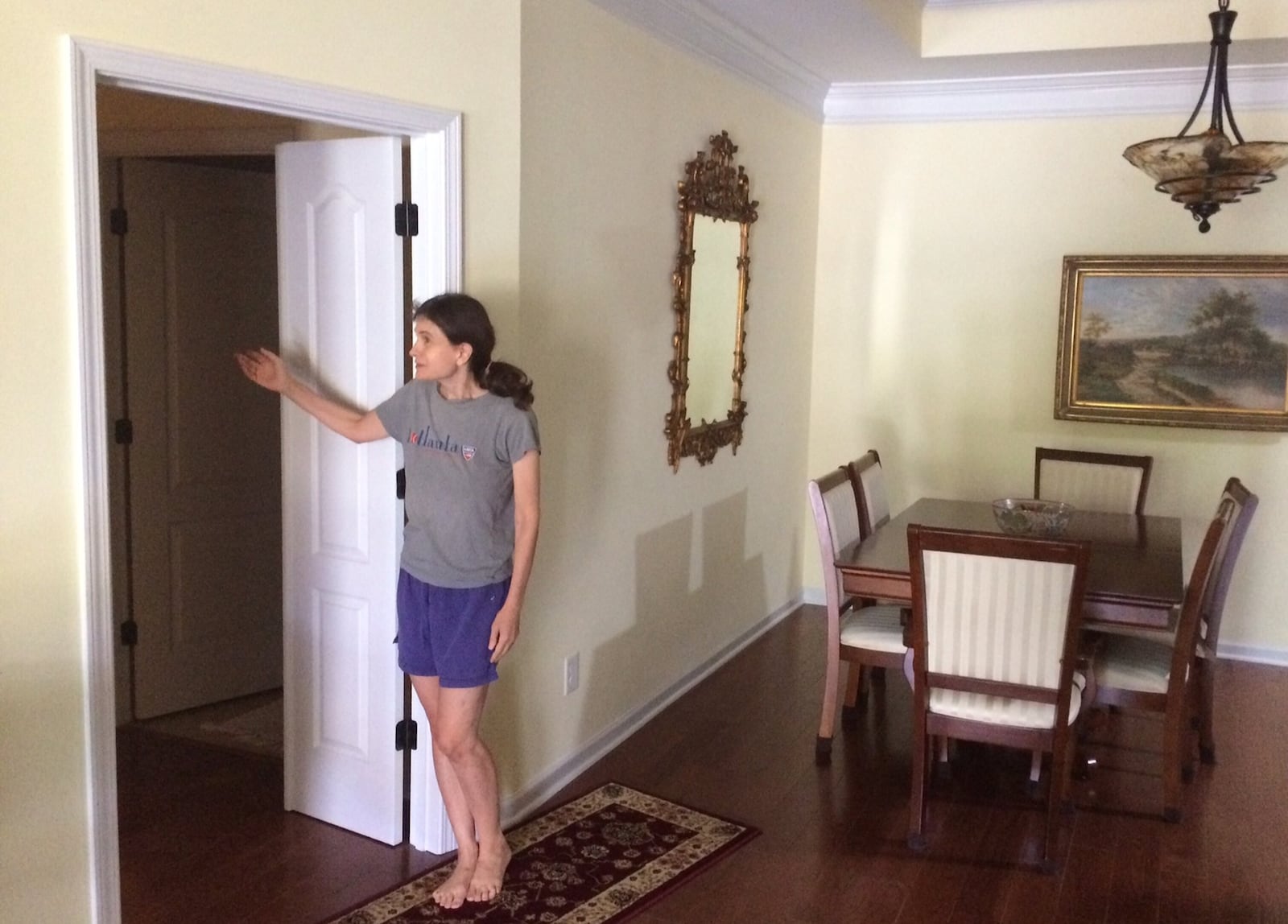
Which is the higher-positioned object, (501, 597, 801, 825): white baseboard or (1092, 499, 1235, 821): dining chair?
(1092, 499, 1235, 821): dining chair

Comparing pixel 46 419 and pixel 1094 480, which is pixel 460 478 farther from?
pixel 1094 480

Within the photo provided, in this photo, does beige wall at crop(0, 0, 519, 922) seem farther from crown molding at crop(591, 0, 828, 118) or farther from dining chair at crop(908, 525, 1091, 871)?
dining chair at crop(908, 525, 1091, 871)

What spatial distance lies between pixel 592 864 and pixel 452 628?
83 cm

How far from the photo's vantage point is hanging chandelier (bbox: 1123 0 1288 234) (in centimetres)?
321

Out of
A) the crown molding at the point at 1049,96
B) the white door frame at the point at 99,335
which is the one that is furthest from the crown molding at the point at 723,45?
the white door frame at the point at 99,335

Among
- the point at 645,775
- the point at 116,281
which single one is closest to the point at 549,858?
the point at 645,775

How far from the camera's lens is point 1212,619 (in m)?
3.75

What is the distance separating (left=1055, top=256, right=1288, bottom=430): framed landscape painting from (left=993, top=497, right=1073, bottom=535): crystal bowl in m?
1.48

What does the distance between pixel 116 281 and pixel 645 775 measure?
2.39m

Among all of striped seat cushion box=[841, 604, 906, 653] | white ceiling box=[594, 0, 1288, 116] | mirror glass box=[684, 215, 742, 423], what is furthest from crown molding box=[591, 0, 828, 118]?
striped seat cushion box=[841, 604, 906, 653]

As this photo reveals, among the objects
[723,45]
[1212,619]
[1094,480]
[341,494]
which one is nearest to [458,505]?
[341,494]

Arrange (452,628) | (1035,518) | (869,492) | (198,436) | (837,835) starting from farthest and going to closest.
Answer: (869,492) → (198,436) → (1035,518) → (837,835) → (452,628)

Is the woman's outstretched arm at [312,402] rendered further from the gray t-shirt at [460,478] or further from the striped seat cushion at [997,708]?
the striped seat cushion at [997,708]

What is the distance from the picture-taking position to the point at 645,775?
3.71 meters
